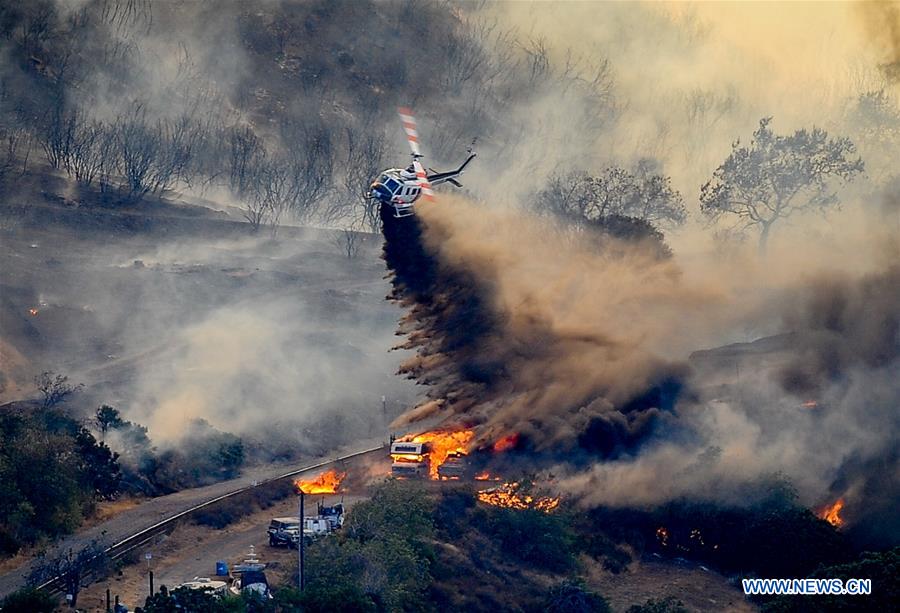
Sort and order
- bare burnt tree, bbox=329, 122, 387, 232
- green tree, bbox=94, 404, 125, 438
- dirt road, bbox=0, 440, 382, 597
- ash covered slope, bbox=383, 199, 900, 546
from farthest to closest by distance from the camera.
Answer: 1. bare burnt tree, bbox=329, 122, 387, 232
2. green tree, bbox=94, 404, 125, 438
3. ash covered slope, bbox=383, 199, 900, 546
4. dirt road, bbox=0, 440, 382, 597

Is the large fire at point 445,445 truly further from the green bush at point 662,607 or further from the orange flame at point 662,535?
the green bush at point 662,607

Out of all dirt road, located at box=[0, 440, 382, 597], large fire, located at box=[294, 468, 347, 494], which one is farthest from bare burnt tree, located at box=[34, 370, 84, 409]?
large fire, located at box=[294, 468, 347, 494]

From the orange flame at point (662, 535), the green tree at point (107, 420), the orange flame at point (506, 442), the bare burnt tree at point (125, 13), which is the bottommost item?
the orange flame at point (662, 535)

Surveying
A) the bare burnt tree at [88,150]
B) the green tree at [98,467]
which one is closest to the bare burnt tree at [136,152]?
the bare burnt tree at [88,150]

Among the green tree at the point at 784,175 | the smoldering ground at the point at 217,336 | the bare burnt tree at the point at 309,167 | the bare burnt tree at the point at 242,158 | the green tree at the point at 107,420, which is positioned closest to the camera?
the green tree at the point at 107,420

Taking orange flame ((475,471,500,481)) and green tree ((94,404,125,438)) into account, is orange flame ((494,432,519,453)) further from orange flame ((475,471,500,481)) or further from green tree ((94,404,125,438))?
green tree ((94,404,125,438))

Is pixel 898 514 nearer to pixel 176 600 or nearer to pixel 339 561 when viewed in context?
pixel 339 561
